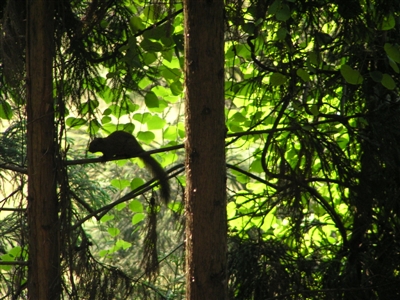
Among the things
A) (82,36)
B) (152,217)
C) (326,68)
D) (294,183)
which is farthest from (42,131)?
(326,68)

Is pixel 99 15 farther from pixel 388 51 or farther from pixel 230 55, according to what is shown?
pixel 388 51

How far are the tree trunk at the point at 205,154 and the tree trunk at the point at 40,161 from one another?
780mm

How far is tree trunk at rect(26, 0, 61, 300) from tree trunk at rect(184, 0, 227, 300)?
780 mm

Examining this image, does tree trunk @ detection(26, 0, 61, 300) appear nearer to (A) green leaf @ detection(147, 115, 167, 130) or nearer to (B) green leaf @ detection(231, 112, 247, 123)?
(A) green leaf @ detection(147, 115, 167, 130)

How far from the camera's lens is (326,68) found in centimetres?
358

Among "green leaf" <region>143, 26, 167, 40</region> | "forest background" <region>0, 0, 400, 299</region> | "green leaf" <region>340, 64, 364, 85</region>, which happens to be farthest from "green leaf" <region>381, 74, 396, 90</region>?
"green leaf" <region>143, 26, 167, 40</region>

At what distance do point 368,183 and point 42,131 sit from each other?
6.37 ft

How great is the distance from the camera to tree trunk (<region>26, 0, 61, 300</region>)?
2.90 metres

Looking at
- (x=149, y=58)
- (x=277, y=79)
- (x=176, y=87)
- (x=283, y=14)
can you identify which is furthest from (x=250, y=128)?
(x=283, y=14)

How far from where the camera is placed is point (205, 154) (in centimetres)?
256

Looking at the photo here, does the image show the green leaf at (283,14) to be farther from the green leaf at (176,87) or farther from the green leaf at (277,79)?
the green leaf at (176,87)

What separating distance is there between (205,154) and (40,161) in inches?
36.0

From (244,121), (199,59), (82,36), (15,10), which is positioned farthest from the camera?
(244,121)

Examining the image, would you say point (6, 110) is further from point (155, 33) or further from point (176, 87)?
point (176, 87)
